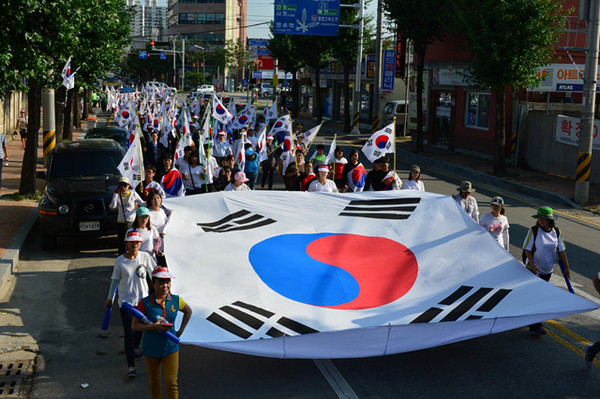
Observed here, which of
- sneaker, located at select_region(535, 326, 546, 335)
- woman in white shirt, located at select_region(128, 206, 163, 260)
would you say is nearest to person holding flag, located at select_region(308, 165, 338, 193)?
woman in white shirt, located at select_region(128, 206, 163, 260)

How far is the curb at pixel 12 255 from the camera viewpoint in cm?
1105

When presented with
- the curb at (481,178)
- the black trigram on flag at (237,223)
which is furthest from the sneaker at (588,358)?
the curb at (481,178)

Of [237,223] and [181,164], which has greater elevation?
[181,164]

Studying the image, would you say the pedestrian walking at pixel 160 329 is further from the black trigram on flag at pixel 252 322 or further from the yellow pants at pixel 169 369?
the black trigram on flag at pixel 252 322

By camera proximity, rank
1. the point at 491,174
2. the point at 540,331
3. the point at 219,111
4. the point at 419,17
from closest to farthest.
A: the point at 540,331 < the point at 219,111 < the point at 491,174 < the point at 419,17

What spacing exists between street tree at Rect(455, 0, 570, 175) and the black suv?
45.9ft

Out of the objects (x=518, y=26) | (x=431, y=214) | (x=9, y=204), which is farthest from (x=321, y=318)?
(x=518, y=26)

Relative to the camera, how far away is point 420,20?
31625 mm

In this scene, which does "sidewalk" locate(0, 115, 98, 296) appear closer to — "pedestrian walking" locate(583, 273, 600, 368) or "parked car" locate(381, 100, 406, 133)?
"pedestrian walking" locate(583, 273, 600, 368)

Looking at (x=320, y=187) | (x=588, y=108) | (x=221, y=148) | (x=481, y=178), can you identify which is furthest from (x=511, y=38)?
(x=320, y=187)

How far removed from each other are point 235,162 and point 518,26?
40.1ft

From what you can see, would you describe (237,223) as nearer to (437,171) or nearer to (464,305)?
(464,305)

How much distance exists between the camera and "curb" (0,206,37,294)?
1105cm

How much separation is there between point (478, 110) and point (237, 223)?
81.4ft
